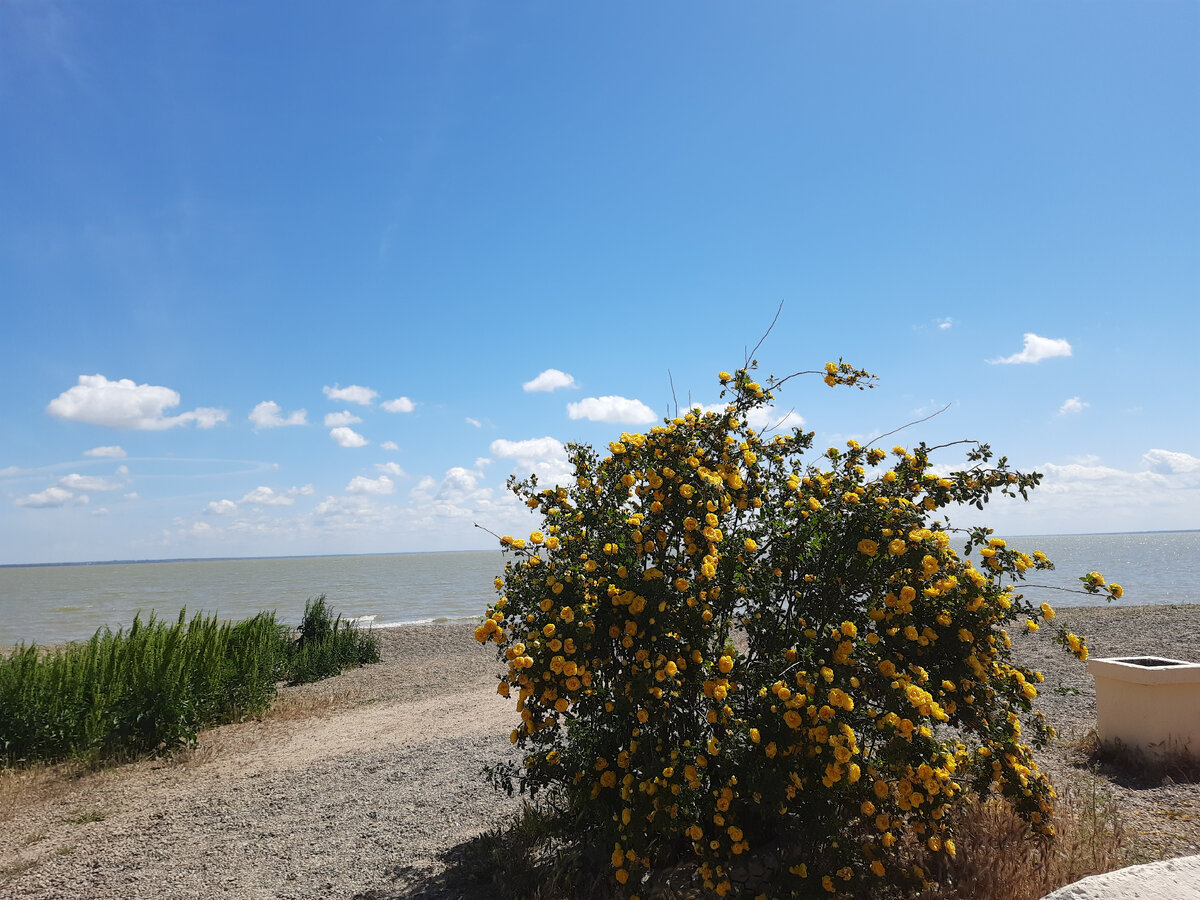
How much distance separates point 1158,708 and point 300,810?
6186 mm

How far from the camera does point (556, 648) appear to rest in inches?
116

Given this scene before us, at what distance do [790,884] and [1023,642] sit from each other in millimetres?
11379

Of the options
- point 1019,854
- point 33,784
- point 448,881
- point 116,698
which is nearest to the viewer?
point 1019,854

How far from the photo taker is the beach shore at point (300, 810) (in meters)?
3.75

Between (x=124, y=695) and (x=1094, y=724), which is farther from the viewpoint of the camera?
(x=124, y=695)

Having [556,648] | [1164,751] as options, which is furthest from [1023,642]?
[556,648]

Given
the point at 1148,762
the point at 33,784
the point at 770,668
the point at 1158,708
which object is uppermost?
the point at 770,668

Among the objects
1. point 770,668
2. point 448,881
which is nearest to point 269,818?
point 448,881

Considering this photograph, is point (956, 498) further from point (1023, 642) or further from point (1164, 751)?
point (1023, 642)

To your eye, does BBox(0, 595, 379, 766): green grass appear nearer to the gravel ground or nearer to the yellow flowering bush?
the yellow flowering bush

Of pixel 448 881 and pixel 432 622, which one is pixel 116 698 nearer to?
pixel 448 881

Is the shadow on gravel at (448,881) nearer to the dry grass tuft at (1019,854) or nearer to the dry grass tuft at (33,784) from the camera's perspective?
the dry grass tuft at (1019,854)

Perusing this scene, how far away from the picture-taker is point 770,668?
3.11 metres

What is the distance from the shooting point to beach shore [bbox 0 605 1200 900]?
3.75 m
